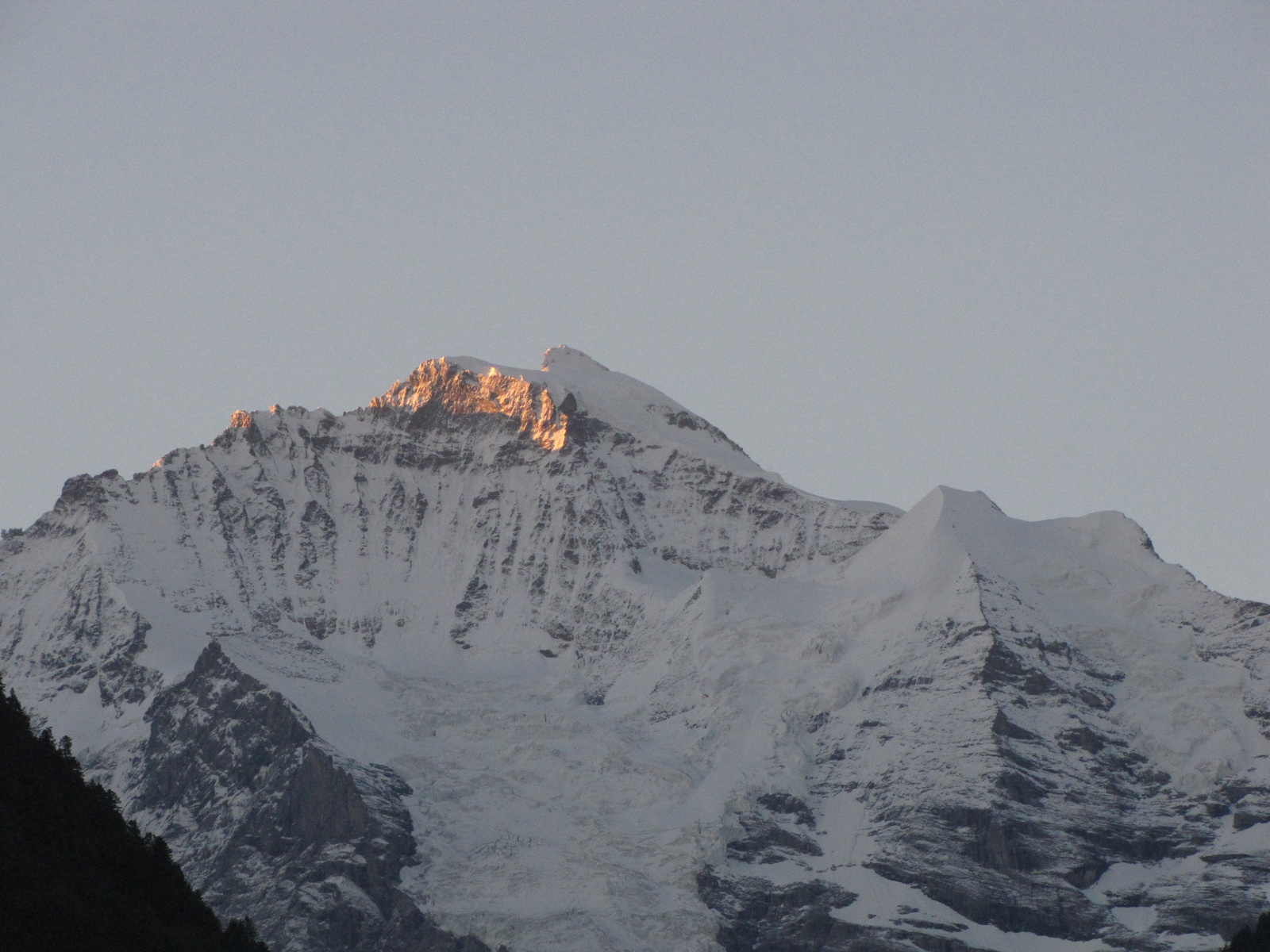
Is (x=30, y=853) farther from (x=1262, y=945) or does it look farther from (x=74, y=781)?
(x=1262, y=945)

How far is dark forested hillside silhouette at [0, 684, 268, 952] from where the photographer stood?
339ft

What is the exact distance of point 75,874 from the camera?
111625mm

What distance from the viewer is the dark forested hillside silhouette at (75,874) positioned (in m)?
103

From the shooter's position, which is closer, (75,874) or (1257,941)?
(75,874)

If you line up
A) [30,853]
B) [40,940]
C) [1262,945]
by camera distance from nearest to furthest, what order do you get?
1. [40,940]
2. [30,853]
3. [1262,945]

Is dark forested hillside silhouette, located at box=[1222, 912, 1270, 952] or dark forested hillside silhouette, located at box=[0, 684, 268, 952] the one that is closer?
dark forested hillside silhouette, located at box=[0, 684, 268, 952]

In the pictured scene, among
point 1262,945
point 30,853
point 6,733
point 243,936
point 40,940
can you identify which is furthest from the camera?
point 1262,945

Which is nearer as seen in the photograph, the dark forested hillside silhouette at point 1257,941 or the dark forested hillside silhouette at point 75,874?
the dark forested hillside silhouette at point 75,874

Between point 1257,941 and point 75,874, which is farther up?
point 1257,941

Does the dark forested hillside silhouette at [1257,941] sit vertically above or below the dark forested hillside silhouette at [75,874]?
above

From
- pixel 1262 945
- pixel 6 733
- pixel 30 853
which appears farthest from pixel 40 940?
pixel 1262 945

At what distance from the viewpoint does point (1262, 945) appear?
147 meters

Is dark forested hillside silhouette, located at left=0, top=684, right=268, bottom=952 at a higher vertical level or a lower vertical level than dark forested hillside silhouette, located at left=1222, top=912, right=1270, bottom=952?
lower

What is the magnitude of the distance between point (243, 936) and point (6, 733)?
1730 centimetres
